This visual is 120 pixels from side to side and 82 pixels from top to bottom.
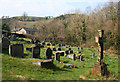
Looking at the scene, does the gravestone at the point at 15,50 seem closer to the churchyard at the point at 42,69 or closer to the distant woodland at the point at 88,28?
the churchyard at the point at 42,69

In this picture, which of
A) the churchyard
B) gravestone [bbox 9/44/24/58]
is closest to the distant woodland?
the churchyard

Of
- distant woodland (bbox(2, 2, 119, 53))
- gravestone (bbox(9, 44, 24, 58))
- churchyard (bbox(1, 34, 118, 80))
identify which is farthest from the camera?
distant woodland (bbox(2, 2, 119, 53))

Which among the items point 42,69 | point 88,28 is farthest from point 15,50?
point 88,28

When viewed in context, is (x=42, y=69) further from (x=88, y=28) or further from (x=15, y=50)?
(x=88, y=28)

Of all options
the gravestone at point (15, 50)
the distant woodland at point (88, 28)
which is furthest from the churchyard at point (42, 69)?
the distant woodland at point (88, 28)

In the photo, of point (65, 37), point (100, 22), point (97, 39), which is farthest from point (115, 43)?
point (65, 37)

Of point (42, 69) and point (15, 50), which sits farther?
point (15, 50)

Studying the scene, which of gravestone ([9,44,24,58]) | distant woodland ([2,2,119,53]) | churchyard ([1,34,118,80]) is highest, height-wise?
distant woodland ([2,2,119,53])

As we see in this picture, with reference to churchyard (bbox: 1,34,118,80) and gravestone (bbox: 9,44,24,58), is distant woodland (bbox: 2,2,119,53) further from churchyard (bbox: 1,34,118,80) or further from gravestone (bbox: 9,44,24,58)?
gravestone (bbox: 9,44,24,58)

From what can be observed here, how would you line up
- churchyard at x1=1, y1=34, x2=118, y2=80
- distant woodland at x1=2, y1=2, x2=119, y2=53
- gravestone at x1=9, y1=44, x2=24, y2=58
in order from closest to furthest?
1. churchyard at x1=1, y1=34, x2=118, y2=80
2. gravestone at x1=9, y1=44, x2=24, y2=58
3. distant woodland at x1=2, y1=2, x2=119, y2=53

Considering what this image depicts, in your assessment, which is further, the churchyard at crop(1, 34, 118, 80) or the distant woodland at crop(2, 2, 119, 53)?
the distant woodland at crop(2, 2, 119, 53)

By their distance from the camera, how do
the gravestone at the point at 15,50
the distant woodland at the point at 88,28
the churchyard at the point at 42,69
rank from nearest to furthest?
1. the churchyard at the point at 42,69
2. the gravestone at the point at 15,50
3. the distant woodland at the point at 88,28

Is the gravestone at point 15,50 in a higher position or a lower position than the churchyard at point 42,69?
higher

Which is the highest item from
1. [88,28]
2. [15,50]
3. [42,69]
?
[88,28]
